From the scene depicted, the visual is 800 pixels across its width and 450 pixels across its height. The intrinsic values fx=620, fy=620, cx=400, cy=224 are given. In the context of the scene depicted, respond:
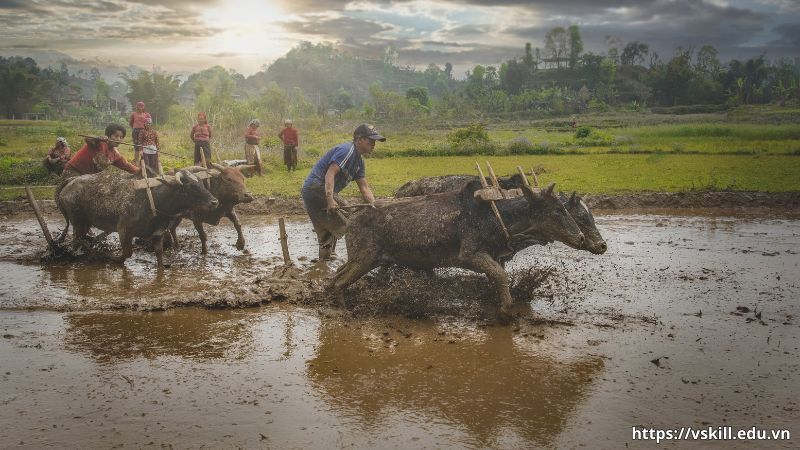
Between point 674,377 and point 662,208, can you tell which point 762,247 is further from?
point 674,377

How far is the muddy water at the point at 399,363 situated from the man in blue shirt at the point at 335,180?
43.0 inches

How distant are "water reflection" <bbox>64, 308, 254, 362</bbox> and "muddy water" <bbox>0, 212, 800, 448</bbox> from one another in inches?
1.1

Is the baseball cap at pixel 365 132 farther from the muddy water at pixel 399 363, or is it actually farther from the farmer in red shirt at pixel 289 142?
the farmer in red shirt at pixel 289 142

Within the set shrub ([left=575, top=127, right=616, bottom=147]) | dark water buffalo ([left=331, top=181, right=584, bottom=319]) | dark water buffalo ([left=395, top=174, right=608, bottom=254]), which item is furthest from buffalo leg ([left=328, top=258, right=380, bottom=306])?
shrub ([left=575, top=127, right=616, bottom=147])

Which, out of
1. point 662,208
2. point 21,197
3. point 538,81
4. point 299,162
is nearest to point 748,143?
point 662,208

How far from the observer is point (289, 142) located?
19.8 metres

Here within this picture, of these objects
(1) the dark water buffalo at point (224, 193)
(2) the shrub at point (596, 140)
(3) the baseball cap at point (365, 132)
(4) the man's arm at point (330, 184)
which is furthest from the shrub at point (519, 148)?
(4) the man's arm at point (330, 184)

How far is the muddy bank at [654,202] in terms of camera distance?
14016 millimetres

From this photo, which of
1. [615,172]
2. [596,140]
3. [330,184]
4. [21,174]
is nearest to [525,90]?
[596,140]

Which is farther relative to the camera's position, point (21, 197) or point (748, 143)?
point (748, 143)

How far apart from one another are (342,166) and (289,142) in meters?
12.9

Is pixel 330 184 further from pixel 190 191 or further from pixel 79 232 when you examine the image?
pixel 79 232

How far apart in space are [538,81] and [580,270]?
8046 centimetres

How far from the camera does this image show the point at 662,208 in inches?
564
